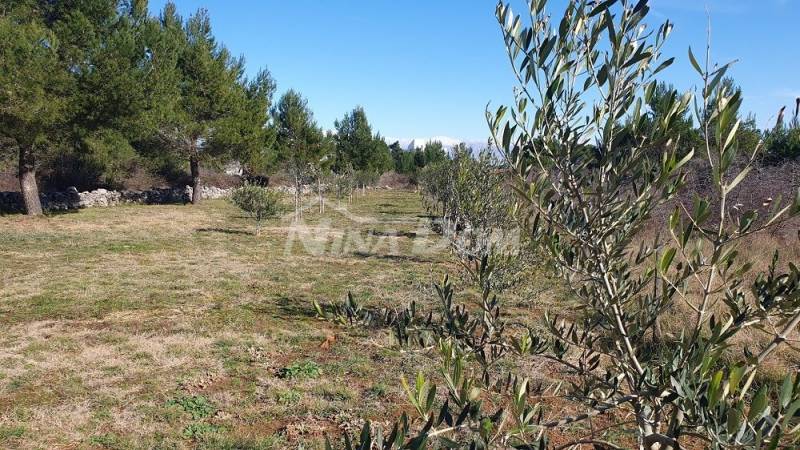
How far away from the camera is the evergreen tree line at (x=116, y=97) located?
15586 millimetres

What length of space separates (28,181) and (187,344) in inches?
645

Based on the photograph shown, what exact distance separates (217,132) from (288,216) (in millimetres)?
5718

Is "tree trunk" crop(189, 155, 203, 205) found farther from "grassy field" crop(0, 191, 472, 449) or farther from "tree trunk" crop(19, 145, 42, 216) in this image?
"grassy field" crop(0, 191, 472, 449)

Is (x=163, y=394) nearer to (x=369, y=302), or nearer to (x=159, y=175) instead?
(x=369, y=302)

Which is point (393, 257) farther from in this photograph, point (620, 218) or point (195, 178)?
point (195, 178)

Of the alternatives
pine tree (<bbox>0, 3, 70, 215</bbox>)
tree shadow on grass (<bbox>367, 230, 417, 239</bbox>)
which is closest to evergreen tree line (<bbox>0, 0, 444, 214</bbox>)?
pine tree (<bbox>0, 3, 70, 215</bbox>)

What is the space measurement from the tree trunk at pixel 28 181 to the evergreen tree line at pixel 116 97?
0.13 ft

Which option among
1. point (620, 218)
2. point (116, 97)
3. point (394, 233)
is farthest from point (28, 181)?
point (620, 218)

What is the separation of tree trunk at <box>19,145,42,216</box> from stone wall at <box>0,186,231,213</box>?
223 centimetres

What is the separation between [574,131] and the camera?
2.11 meters

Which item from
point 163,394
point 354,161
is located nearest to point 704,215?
point 163,394

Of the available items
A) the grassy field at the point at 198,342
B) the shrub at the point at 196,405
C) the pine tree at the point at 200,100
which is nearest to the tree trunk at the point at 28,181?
the grassy field at the point at 198,342

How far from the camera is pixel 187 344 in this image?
7.50 metres

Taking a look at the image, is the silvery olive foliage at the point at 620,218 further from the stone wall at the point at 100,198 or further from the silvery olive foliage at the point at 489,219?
the stone wall at the point at 100,198
